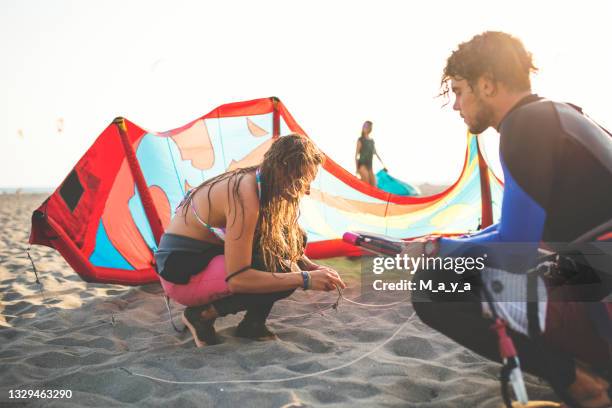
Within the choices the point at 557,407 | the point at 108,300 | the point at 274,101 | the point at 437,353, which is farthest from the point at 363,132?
the point at 557,407

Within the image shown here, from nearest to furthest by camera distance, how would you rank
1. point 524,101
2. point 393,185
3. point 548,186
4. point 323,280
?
point 548,186, point 524,101, point 323,280, point 393,185

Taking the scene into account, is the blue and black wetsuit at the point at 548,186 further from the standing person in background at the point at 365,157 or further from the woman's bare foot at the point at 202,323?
the standing person in background at the point at 365,157

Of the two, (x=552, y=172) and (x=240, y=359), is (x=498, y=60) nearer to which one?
(x=552, y=172)

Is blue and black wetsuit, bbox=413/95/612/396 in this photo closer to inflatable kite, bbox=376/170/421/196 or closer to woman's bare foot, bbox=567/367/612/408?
woman's bare foot, bbox=567/367/612/408

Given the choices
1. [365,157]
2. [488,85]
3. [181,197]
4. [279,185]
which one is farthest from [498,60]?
[365,157]

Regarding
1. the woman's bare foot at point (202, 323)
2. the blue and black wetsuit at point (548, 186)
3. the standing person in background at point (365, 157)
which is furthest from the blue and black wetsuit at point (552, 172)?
the standing person in background at point (365, 157)

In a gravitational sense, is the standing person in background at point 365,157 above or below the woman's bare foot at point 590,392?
above

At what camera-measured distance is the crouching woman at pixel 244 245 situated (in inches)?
91.2

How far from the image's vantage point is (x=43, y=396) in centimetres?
208

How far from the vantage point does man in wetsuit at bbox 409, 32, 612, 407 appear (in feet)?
5.14

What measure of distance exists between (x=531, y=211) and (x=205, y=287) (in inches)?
63.1

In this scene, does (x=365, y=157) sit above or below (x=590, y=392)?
above

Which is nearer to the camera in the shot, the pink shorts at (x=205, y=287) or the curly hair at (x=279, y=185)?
the curly hair at (x=279, y=185)

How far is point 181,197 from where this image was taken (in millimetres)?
3990
